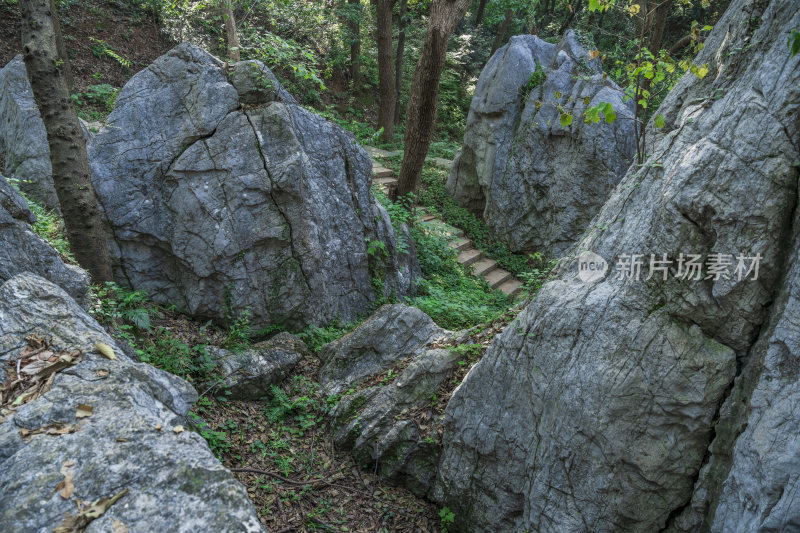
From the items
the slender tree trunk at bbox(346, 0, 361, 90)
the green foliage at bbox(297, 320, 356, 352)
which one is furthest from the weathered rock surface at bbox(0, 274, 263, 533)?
the slender tree trunk at bbox(346, 0, 361, 90)

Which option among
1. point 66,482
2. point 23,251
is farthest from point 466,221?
point 66,482

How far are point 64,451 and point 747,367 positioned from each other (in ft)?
13.9

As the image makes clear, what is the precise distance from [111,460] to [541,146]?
10.4 m

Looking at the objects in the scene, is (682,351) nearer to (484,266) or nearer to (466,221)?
(484,266)

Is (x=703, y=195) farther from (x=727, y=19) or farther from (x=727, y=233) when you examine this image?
(x=727, y=19)

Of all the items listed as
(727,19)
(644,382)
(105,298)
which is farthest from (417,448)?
(727,19)

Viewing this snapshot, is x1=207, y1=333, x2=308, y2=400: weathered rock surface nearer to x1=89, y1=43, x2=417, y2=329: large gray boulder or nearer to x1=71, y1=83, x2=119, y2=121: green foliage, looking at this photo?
x1=89, y1=43, x2=417, y2=329: large gray boulder

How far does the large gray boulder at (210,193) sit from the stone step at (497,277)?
4.72 metres

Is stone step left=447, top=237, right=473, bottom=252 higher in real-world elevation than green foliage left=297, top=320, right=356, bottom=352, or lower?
lower

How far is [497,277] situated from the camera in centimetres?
1055

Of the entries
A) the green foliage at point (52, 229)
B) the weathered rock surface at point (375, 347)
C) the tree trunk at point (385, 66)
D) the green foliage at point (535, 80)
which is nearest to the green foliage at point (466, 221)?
the tree trunk at point (385, 66)

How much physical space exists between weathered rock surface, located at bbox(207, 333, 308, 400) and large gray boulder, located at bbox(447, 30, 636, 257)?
7.08m

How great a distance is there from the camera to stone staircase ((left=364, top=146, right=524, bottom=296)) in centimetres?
1028

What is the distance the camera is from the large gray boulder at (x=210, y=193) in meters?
6.23
